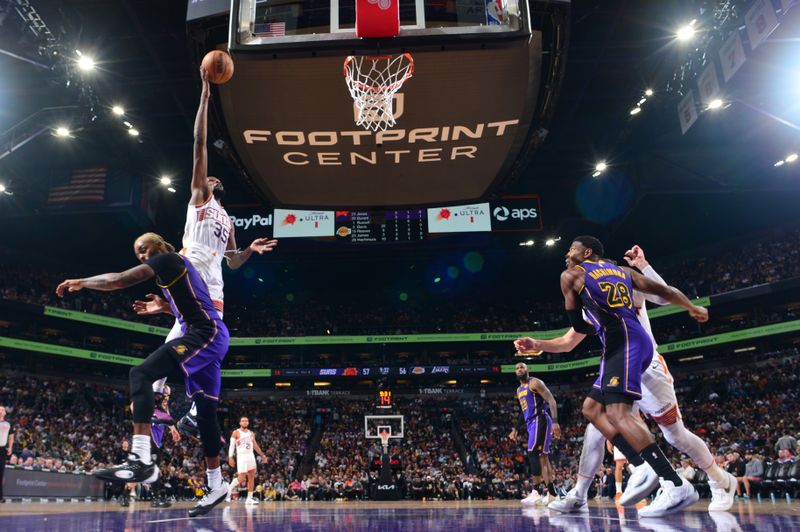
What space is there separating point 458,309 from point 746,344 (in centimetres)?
1598

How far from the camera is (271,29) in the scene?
6.68 m

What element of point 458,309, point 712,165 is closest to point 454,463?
point 458,309

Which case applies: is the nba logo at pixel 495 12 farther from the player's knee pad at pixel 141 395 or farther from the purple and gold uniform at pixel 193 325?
the player's knee pad at pixel 141 395

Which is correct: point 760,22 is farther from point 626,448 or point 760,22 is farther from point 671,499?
point 671,499

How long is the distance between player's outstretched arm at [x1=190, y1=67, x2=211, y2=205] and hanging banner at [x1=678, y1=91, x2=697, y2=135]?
15.6 m

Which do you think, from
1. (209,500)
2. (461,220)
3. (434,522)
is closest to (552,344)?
(434,522)

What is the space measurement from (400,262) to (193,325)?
28.0 metres

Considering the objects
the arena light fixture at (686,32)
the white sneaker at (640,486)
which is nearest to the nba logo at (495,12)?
the white sneaker at (640,486)

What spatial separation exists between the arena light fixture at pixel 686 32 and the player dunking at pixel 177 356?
14.2 metres

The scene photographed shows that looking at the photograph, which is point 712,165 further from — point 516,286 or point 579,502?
point 579,502

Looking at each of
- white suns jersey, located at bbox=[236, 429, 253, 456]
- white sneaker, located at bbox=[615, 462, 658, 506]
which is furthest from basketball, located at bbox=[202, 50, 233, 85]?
white suns jersey, located at bbox=[236, 429, 253, 456]

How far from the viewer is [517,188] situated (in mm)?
25734

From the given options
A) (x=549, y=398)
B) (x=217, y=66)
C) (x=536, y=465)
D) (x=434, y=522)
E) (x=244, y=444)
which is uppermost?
(x=217, y=66)

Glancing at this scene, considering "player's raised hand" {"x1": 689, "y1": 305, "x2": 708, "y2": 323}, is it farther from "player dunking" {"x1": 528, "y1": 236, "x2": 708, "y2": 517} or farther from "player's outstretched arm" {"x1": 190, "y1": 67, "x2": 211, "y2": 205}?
"player's outstretched arm" {"x1": 190, "y1": 67, "x2": 211, "y2": 205}
